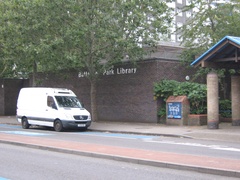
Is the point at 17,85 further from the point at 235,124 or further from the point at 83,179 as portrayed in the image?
the point at 83,179

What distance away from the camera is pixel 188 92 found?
74.8ft

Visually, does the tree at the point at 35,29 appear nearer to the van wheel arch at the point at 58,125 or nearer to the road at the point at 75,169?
the van wheel arch at the point at 58,125

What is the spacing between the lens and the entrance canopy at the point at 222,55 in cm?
1820

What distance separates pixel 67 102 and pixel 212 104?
824cm

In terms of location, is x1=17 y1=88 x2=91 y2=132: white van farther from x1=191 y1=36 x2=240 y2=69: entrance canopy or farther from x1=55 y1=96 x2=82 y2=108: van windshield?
x1=191 y1=36 x2=240 y2=69: entrance canopy

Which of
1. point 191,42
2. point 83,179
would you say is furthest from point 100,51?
point 83,179

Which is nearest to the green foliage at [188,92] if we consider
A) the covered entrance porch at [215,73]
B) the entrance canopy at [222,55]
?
the covered entrance porch at [215,73]

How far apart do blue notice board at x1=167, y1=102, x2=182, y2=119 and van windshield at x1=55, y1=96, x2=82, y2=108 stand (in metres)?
5.50

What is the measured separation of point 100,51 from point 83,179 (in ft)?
53.4

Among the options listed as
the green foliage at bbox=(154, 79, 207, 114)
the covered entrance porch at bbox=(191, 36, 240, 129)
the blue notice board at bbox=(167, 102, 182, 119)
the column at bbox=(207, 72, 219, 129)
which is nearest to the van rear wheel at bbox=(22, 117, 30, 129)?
the green foliage at bbox=(154, 79, 207, 114)

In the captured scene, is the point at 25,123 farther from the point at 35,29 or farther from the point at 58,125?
the point at 35,29

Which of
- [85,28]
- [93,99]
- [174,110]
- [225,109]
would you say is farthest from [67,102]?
[225,109]

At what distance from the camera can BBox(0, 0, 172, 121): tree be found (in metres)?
21.8

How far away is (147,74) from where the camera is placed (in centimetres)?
2478
